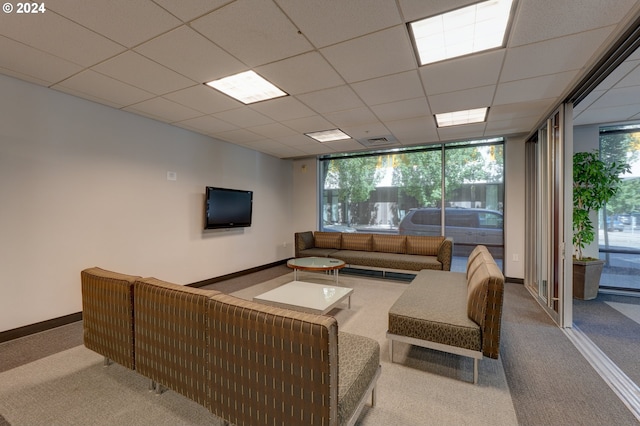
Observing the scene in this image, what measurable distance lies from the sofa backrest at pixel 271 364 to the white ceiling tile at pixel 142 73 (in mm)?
2176

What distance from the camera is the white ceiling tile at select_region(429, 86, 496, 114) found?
279cm

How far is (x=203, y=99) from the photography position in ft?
9.99

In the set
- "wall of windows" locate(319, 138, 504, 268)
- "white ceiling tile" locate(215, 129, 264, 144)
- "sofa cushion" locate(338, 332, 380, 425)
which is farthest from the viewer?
"wall of windows" locate(319, 138, 504, 268)

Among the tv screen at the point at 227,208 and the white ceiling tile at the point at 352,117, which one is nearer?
the white ceiling tile at the point at 352,117

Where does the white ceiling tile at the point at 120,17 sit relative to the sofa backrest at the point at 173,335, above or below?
above

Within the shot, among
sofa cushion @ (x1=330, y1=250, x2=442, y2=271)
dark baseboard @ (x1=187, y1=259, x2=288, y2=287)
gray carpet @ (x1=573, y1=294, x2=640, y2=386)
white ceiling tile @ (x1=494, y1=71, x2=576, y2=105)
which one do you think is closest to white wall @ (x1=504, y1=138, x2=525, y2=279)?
gray carpet @ (x1=573, y1=294, x2=640, y2=386)

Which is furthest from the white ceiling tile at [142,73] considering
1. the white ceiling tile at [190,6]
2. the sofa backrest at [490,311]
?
the sofa backrest at [490,311]

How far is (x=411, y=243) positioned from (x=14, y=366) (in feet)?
16.8

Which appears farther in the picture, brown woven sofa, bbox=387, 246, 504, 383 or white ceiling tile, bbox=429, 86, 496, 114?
white ceiling tile, bbox=429, 86, 496, 114

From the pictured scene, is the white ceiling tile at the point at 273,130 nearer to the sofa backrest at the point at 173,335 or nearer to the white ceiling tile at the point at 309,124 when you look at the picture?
the white ceiling tile at the point at 309,124

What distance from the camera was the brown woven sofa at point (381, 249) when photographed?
14.6 feet

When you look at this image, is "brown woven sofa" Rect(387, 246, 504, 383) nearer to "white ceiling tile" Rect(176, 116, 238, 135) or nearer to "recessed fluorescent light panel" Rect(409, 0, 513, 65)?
"recessed fluorescent light panel" Rect(409, 0, 513, 65)

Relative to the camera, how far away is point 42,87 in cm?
275

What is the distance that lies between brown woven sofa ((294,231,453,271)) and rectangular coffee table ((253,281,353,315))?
1.58 meters
